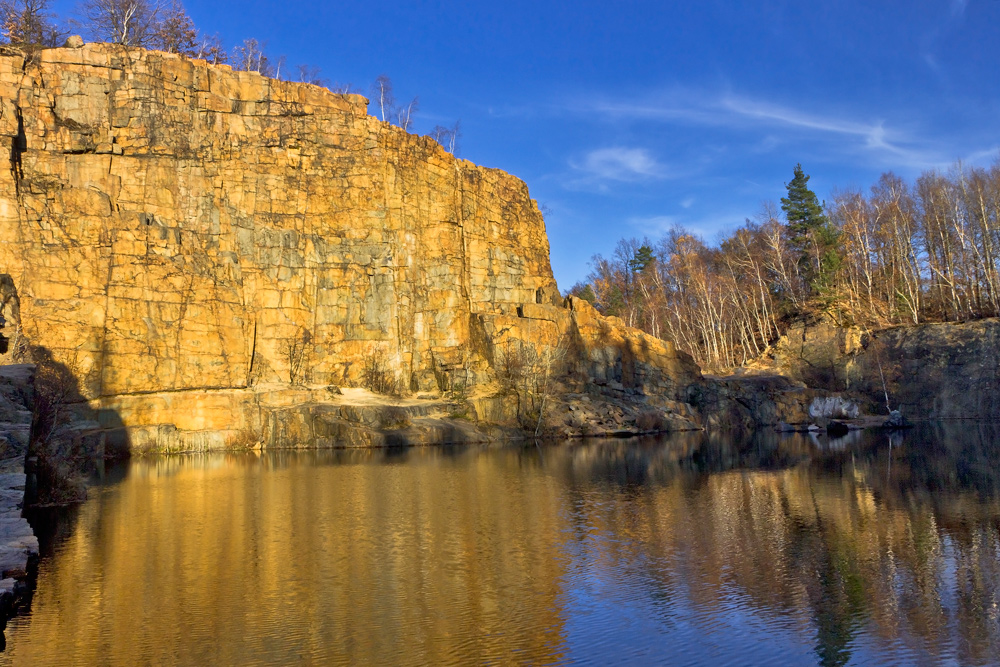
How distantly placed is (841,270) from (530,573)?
6636cm

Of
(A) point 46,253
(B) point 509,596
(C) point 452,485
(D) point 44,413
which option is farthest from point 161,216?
(B) point 509,596

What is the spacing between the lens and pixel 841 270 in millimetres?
71062

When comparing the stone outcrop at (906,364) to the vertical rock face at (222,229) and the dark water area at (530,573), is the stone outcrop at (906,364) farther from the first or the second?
the dark water area at (530,573)

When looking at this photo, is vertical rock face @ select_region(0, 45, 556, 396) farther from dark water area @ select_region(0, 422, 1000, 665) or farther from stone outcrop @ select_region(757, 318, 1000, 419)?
dark water area @ select_region(0, 422, 1000, 665)

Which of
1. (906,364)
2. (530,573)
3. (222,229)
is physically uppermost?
(222,229)

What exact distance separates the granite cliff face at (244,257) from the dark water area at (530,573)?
25.6 metres

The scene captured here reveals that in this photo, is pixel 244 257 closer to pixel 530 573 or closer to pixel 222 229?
pixel 222 229

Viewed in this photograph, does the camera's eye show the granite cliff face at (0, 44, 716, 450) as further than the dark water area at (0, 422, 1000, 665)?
Yes

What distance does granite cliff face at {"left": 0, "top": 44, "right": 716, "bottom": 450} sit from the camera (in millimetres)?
47938

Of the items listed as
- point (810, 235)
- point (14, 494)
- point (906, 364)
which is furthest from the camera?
point (810, 235)

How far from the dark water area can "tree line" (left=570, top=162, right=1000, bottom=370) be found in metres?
43.6

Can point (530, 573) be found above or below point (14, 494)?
below

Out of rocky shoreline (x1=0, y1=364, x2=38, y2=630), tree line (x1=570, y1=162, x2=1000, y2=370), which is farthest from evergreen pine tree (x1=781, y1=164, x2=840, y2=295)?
rocky shoreline (x1=0, y1=364, x2=38, y2=630)

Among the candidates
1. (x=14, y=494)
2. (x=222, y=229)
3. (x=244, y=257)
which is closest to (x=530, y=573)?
(x=14, y=494)
